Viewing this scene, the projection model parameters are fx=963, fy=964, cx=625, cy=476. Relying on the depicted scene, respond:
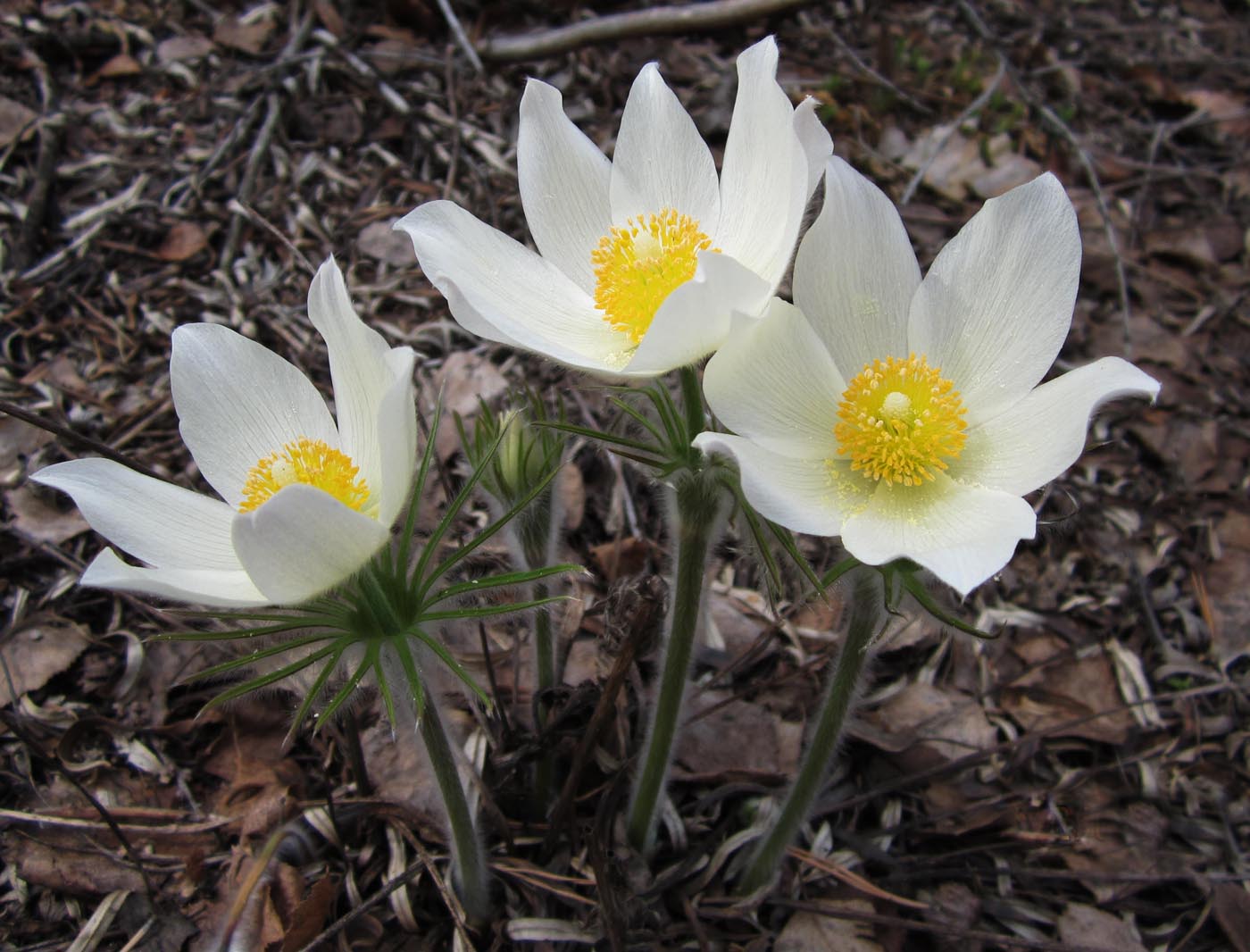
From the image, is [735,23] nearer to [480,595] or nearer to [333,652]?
[480,595]

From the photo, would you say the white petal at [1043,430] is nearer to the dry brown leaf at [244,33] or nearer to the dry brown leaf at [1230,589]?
the dry brown leaf at [1230,589]

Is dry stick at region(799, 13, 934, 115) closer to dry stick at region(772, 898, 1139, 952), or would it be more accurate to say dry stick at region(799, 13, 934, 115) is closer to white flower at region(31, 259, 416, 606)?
white flower at region(31, 259, 416, 606)

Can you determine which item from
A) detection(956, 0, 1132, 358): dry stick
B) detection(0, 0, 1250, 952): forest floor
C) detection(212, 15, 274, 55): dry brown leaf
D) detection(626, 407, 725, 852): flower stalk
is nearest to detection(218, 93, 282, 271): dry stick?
detection(0, 0, 1250, 952): forest floor

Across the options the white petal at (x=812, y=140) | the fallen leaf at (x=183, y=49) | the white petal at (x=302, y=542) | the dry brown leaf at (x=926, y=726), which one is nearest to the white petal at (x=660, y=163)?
the white petal at (x=812, y=140)

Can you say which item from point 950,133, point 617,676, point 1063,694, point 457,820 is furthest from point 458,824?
point 950,133

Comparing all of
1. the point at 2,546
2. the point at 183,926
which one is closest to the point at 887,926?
the point at 183,926
